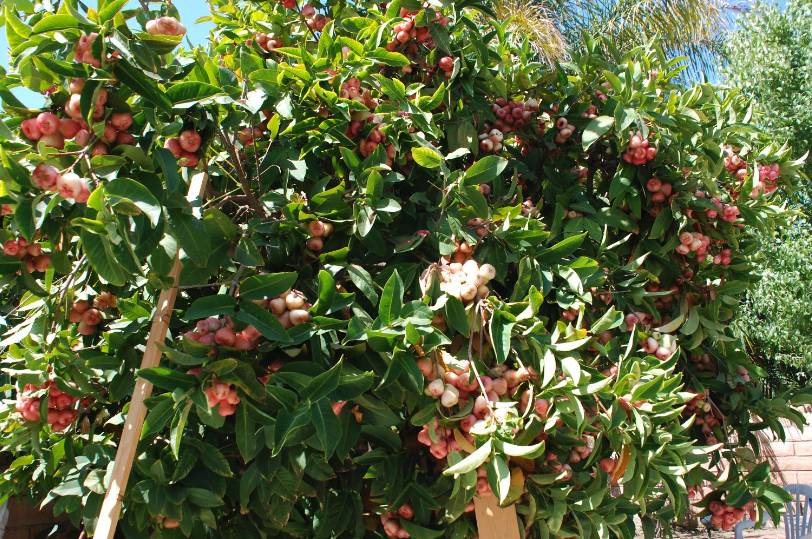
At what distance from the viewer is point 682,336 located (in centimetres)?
206

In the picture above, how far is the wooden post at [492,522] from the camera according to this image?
1.43m

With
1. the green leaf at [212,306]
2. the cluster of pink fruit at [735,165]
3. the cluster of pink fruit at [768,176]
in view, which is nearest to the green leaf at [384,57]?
the green leaf at [212,306]

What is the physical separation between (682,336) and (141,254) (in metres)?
1.69

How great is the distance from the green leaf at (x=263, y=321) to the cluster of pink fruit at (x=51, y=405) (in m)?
0.65

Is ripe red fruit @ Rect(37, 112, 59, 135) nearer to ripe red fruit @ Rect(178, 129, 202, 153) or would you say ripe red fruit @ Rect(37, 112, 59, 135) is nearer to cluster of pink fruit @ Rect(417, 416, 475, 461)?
ripe red fruit @ Rect(178, 129, 202, 153)

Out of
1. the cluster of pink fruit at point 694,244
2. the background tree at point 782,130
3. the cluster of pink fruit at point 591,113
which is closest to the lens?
the cluster of pink fruit at point 694,244

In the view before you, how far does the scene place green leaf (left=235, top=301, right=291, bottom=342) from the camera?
1237 mm

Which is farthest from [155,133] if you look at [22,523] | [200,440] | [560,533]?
[22,523]

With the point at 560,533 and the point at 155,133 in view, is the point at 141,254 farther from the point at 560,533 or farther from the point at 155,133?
the point at 560,533

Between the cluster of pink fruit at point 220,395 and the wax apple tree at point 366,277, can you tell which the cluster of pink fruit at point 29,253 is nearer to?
the wax apple tree at point 366,277

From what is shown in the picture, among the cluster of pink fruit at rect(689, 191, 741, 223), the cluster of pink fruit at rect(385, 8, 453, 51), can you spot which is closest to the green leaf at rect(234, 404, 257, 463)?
the cluster of pink fruit at rect(385, 8, 453, 51)

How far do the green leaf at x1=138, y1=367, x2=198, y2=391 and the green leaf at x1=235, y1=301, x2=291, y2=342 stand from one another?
15 centimetres

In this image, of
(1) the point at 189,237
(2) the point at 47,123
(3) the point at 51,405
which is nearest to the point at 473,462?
(1) the point at 189,237

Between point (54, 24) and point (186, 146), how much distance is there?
0.33 metres
